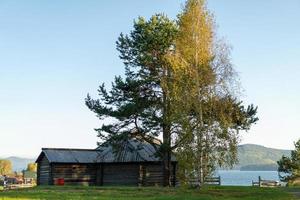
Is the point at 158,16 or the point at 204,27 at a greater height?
the point at 158,16

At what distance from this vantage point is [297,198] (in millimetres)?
31203

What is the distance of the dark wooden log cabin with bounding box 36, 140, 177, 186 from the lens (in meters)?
52.7

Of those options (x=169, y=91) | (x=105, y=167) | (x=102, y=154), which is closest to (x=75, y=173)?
(x=105, y=167)

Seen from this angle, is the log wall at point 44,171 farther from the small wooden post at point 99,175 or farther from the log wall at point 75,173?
the small wooden post at point 99,175

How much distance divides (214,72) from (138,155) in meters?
17.6

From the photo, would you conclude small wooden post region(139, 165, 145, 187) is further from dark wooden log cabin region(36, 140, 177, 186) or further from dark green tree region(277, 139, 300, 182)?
dark green tree region(277, 139, 300, 182)

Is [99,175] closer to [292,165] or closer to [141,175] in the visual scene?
[141,175]

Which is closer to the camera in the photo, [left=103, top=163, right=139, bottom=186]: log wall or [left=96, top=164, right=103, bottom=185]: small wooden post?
[left=103, top=163, right=139, bottom=186]: log wall

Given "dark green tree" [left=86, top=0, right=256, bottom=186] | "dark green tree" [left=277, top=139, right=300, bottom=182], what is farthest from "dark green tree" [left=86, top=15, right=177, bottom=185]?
"dark green tree" [left=277, top=139, right=300, bottom=182]

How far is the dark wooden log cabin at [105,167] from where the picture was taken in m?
52.7

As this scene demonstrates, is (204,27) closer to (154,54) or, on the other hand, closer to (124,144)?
(154,54)

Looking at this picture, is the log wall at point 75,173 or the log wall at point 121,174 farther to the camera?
the log wall at point 75,173

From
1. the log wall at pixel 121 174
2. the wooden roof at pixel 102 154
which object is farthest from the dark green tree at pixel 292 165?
the log wall at pixel 121 174

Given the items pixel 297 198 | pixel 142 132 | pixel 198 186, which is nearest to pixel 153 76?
pixel 142 132
